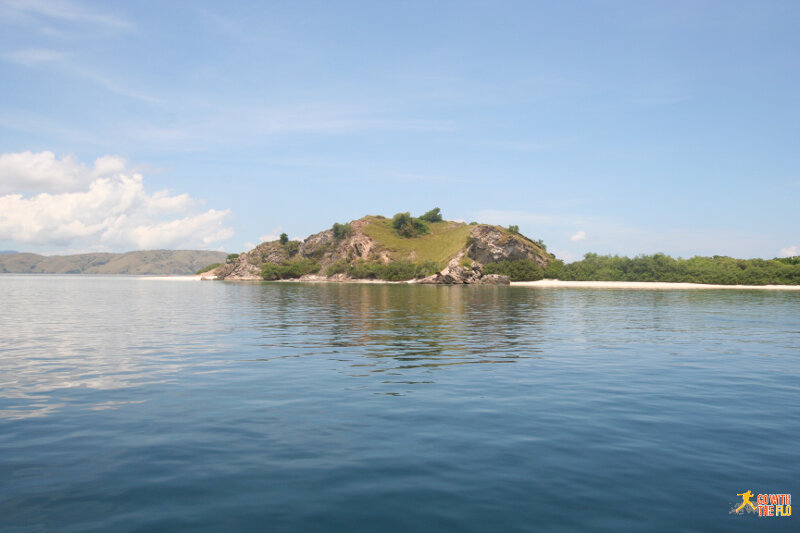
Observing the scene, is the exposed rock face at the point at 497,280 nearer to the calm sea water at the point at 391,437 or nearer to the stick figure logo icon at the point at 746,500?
the calm sea water at the point at 391,437

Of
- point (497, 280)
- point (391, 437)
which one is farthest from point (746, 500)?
point (497, 280)

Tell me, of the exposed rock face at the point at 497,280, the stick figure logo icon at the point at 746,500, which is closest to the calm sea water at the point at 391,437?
the stick figure logo icon at the point at 746,500

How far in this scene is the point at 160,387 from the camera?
19.6m

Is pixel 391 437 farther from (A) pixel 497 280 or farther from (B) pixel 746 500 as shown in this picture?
(A) pixel 497 280

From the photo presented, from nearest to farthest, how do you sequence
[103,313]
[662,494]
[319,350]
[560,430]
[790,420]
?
[662,494] → [560,430] → [790,420] → [319,350] → [103,313]

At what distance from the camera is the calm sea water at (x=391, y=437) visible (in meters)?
9.30

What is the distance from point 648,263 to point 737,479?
634ft

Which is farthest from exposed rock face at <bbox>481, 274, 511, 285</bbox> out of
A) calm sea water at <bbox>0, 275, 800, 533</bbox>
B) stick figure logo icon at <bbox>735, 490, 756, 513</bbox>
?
stick figure logo icon at <bbox>735, 490, 756, 513</bbox>

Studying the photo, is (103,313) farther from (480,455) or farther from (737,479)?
(737,479)

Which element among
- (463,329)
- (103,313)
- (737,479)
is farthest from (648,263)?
(737,479)

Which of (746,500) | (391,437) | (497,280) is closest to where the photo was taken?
(746,500)

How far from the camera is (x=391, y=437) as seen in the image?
13.6m

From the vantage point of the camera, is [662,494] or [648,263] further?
[648,263]

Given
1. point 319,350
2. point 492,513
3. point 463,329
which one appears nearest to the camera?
point 492,513
